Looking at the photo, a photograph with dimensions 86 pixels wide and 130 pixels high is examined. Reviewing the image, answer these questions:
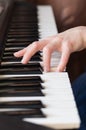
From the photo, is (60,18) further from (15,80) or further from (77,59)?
(15,80)

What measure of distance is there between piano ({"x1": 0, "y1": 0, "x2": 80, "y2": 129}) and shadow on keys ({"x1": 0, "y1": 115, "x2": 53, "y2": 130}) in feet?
0.05

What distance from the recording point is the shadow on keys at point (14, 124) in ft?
1.92

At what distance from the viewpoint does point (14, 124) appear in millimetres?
592

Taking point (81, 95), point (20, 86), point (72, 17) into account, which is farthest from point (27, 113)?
point (72, 17)

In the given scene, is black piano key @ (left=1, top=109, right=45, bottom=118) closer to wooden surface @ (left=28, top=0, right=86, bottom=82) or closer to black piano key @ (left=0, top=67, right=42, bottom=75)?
black piano key @ (left=0, top=67, right=42, bottom=75)

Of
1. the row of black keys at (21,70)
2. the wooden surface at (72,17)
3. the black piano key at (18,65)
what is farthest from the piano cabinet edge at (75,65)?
the black piano key at (18,65)

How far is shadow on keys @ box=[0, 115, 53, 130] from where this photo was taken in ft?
1.92

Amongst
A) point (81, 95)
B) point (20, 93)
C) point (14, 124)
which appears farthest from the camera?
point (81, 95)

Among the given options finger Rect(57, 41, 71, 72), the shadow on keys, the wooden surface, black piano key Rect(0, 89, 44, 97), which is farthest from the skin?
the wooden surface

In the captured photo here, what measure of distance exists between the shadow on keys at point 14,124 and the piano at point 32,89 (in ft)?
0.05

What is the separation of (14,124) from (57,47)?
351mm

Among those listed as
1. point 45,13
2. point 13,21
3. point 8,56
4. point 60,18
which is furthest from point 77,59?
point 8,56

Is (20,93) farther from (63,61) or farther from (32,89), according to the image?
(63,61)

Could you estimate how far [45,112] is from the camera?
64 cm
